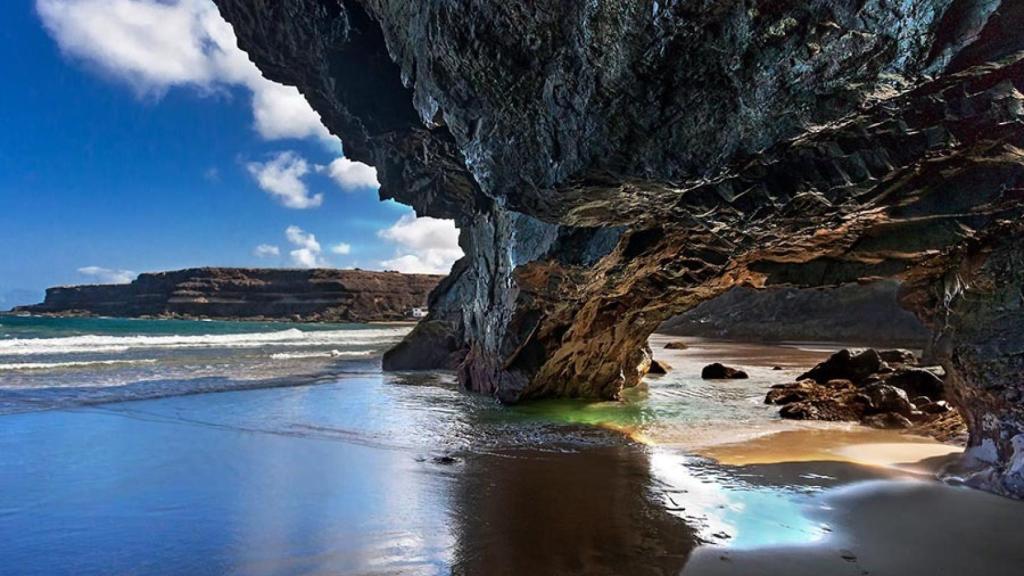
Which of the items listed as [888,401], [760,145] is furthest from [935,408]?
[760,145]

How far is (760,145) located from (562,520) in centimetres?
362

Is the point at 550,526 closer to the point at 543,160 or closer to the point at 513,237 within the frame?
Answer: the point at 543,160

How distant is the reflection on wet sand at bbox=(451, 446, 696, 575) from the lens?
379 centimetres

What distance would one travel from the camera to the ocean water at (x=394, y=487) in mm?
3918

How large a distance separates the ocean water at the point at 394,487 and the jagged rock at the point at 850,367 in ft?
9.40

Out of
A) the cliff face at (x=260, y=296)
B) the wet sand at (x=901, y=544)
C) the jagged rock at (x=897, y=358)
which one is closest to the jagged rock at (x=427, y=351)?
the jagged rock at (x=897, y=358)

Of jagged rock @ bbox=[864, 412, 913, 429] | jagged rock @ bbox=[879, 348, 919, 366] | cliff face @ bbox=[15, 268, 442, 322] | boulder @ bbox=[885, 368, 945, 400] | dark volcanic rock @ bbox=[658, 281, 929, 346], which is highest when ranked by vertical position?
cliff face @ bbox=[15, 268, 442, 322]

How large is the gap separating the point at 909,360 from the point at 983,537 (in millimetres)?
14476

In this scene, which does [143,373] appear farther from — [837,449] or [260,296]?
[260,296]

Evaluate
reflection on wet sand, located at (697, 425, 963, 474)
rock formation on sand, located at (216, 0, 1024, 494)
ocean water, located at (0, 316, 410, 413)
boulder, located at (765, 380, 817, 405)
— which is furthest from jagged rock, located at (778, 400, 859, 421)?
ocean water, located at (0, 316, 410, 413)

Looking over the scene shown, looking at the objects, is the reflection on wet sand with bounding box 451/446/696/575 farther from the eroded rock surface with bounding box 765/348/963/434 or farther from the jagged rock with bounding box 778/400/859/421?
the eroded rock surface with bounding box 765/348/963/434

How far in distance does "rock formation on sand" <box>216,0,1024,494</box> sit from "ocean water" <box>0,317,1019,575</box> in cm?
227

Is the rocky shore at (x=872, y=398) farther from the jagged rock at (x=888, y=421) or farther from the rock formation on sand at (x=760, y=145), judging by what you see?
the rock formation on sand at (x=760, y=145)

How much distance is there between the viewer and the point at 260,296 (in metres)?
88.2
